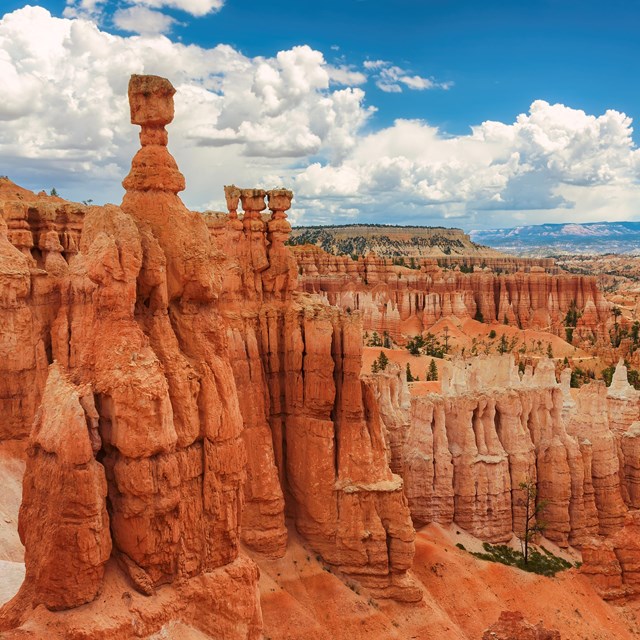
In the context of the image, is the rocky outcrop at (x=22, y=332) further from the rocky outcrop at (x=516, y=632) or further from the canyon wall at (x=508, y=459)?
the rocky outcrop at (x=516, y=632)

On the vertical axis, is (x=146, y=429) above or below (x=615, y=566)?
above

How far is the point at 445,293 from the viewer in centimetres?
9256

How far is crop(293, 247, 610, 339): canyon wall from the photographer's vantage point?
90.1 m

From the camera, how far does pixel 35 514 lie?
10.9 m

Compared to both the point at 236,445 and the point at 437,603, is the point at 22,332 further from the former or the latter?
the point at 437,603

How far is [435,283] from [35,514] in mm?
86542

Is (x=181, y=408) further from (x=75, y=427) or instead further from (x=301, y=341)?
(x=301, y=341)

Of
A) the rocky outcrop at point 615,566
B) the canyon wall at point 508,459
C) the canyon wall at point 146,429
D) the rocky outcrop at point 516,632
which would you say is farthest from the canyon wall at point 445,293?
the canyon wall at point 146,429

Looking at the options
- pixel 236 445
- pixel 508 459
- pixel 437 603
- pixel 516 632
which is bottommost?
pixel 437 603

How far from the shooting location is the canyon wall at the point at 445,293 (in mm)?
90125

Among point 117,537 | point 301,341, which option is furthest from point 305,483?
point 117,537

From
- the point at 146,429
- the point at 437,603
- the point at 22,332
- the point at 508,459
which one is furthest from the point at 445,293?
the point at 146,429

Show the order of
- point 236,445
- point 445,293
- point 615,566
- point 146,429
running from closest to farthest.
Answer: point 146,429 < point 236,445 < point 615,566 < point 445,293

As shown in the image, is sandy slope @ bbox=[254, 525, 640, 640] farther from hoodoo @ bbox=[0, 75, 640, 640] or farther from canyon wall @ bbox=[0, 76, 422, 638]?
canyon wall @ bbox=[0, 76, 422, 638]
